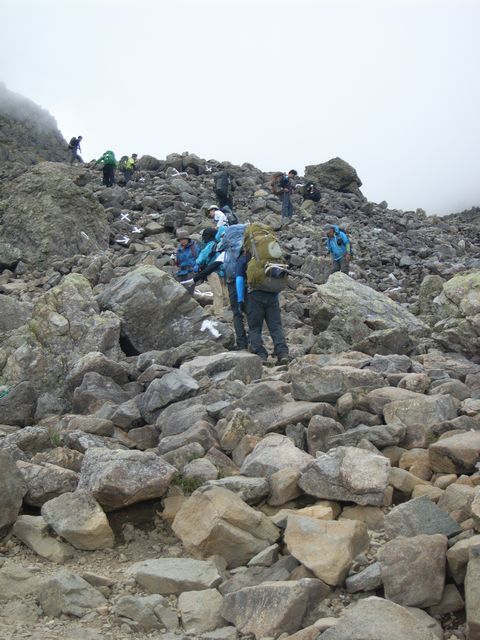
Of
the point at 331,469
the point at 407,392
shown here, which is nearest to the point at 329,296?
the point at 407,392

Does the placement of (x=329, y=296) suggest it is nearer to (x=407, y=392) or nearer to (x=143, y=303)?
(x=143, y=303)

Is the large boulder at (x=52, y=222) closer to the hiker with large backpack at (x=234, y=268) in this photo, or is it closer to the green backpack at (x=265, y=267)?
the hiker with large backpack at (x=234, y=268)

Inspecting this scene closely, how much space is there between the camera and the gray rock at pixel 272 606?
4449mm

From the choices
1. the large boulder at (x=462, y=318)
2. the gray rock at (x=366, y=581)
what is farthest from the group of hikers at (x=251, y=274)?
the gray rock at (x=366, y=581)

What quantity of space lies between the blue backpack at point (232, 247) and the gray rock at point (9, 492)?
6658 millimetres

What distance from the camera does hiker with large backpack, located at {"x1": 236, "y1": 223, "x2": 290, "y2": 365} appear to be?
439 inches

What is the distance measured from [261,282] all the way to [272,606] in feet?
23.1

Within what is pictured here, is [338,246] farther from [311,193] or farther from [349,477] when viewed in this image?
[311,193]

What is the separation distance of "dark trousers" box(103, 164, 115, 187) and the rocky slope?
20546 millimetres

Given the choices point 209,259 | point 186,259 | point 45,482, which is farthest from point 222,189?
point 45,482

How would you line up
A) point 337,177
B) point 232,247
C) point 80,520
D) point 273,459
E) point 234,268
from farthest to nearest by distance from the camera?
point 337,177 → point 232,247 → point 234,268 → point 273,459 → point 80,520

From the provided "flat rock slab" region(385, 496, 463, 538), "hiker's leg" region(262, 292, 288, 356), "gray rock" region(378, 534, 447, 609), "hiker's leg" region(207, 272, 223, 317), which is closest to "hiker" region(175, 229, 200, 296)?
"hiker's leg" region(207, 272, 223, 317)

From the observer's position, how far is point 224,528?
548 centimetres

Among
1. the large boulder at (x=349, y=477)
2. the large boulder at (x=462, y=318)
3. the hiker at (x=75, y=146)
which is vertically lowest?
the large boulder at (x=349, y=477)
